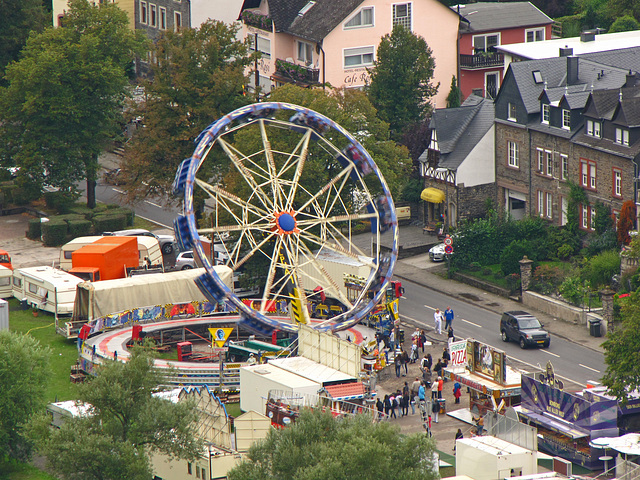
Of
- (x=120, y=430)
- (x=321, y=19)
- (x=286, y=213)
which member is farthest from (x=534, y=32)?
(x=120, y=430)

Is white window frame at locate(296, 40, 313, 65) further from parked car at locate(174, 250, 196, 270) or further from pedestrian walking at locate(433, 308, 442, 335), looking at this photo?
pedestrian walking at locate(433, 308, 442, 335)

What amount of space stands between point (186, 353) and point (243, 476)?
2389 cm

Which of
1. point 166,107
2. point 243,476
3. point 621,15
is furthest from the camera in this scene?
point 621,15

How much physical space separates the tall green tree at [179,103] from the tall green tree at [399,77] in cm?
1262

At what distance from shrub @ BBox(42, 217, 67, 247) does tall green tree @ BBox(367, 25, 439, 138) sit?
1000 inches

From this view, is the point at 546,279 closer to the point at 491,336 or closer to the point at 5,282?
the point at 491,336

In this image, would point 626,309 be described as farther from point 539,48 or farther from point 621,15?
point 621,15

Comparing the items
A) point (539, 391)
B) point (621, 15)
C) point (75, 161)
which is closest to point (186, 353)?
point (539, 391)

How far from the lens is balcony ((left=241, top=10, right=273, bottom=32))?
113938 millimetres

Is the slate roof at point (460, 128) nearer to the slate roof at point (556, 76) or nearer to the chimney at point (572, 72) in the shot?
the slate roof at point (556, 76)

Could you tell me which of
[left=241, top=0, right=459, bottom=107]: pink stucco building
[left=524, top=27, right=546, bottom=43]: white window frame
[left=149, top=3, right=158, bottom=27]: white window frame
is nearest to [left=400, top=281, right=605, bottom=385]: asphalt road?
[left=241, top=0, right=459, bottom=107]: pink stucco building

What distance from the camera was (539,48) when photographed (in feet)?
339

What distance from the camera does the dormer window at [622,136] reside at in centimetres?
8412

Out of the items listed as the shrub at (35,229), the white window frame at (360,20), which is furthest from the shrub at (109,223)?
the white window frame at (360,20)
